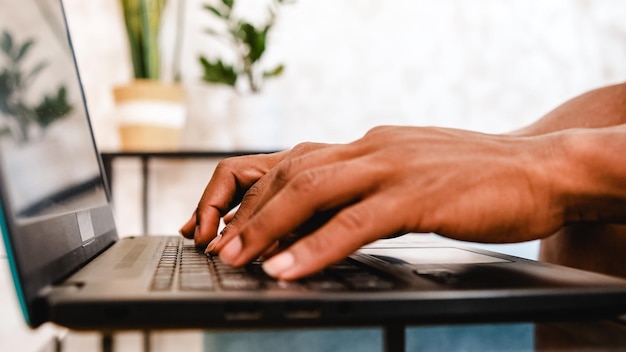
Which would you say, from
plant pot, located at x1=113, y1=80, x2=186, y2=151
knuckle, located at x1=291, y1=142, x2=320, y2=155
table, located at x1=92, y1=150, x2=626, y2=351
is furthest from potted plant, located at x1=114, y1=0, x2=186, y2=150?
table, located at x1=92, y1=150, x2=626, y2=351

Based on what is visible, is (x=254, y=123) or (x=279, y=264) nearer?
(x=279, y=264)

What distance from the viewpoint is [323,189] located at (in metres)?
0.42

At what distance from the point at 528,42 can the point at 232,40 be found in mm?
897

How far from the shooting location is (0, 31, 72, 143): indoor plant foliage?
40cm

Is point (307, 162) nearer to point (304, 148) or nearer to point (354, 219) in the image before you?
point (354, 219)

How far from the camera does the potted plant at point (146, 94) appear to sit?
1342 mm

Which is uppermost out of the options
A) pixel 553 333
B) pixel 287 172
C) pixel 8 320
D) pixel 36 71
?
pixel 36 71

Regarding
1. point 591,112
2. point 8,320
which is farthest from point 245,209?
point 8,320

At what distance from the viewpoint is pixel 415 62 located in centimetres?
167

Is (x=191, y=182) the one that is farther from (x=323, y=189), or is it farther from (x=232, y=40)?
(x=323, y=189)

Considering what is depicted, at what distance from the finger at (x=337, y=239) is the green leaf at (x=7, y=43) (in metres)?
0.26

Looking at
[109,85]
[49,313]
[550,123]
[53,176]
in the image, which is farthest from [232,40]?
[49,313]

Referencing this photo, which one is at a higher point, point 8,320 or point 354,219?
point 354,219

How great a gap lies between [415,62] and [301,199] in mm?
1335
